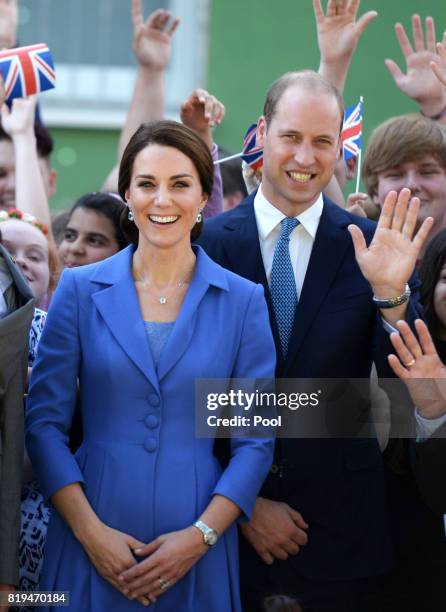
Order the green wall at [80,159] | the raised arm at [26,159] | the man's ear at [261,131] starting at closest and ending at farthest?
the man's ear at [261,131], the raised arm at [26,159], the green wall at [80,159]

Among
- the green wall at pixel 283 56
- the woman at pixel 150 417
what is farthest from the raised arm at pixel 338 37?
the green wall at pixel 283 56

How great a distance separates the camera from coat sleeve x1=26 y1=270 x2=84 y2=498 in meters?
3.05

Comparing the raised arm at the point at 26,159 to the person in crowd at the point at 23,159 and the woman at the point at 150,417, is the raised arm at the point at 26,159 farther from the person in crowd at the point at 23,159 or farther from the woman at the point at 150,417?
the woman at the point at 150,417

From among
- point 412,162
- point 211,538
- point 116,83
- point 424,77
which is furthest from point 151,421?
point 116,83

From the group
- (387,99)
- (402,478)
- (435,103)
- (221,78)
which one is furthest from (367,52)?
(402,478)

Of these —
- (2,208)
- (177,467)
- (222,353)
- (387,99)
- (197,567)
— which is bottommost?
(197,567)

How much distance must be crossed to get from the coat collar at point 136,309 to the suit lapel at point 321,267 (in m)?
0.30

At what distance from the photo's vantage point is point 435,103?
15.8 ft

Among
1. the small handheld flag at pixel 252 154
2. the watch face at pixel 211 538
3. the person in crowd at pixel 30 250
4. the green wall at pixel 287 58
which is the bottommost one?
the watch face at pixel 211 538

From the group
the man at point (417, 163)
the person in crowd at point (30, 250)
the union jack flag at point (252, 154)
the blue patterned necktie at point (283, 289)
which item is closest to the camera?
the blue patterned necktie at point (283, 289)

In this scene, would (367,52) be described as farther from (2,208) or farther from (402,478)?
(402,478)

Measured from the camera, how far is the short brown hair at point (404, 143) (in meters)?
4.29

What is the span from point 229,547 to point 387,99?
201 inches

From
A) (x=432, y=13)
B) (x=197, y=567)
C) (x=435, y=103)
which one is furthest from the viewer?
(x=432, y=13)
